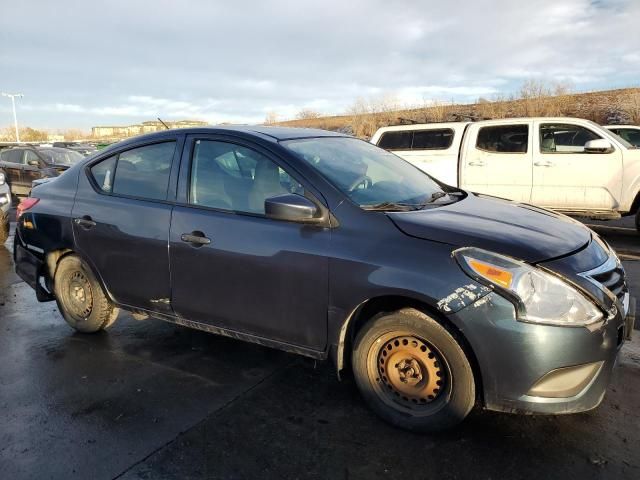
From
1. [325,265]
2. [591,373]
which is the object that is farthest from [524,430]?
[325,265]

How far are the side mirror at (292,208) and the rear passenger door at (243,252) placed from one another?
0.26ft

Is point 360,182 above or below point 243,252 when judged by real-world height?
above

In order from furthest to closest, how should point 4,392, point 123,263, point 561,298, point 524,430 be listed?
point 123,263, point 4,392, point 524,430, point 561,298

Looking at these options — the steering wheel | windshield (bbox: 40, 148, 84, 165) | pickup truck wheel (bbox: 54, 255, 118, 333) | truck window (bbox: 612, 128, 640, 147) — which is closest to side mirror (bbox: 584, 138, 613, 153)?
truck window (bbox: 612, 128, 640, 147)

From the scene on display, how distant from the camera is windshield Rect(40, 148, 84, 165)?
1391 centimetres

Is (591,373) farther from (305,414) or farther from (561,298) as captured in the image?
(305,414)

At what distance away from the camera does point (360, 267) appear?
9.09 ft

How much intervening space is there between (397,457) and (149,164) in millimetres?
2628

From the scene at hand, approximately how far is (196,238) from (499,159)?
703 centimetres

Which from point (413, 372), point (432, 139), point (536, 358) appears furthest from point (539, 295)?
point (432, 139)

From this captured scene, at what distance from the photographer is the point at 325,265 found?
2.87 metres

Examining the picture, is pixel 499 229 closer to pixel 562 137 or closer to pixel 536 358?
pixel 536 358

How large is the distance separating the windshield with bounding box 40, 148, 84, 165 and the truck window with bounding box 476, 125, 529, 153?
1064cm

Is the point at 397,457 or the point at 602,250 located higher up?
the point at 602,250
